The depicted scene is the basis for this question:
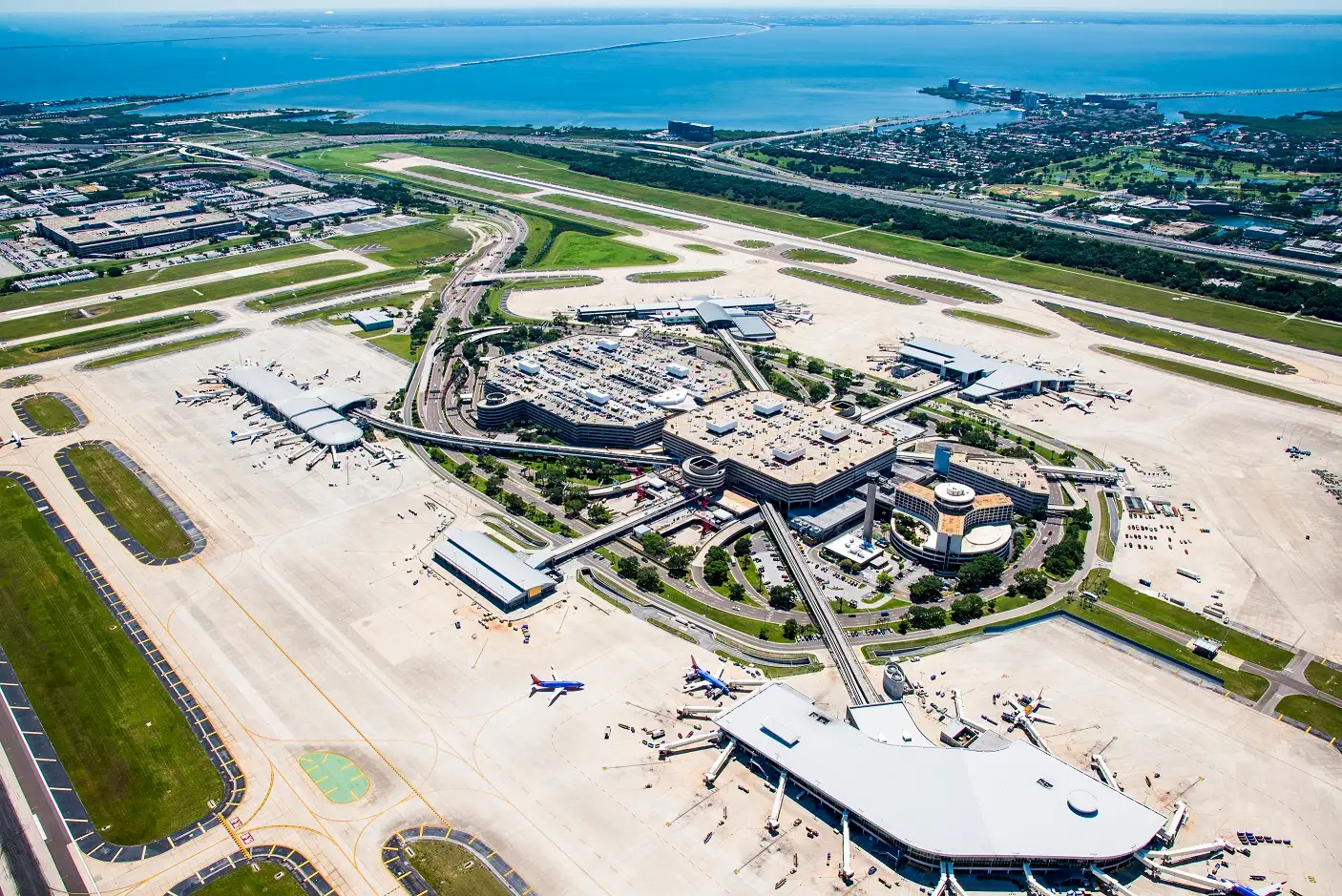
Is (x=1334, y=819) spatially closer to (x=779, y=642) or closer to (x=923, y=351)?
(x=779, y=642)

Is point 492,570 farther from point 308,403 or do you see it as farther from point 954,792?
point 308,403

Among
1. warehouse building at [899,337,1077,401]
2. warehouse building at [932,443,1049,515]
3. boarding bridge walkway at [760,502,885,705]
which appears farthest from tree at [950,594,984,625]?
warehouse building at [899,337,1077,401]

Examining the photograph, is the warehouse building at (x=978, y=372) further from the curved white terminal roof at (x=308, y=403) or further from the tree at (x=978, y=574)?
the curved white terminal roof at (x=308, y=403)

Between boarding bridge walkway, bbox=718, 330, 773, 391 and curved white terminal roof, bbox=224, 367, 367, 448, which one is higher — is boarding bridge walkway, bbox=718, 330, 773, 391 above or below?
above

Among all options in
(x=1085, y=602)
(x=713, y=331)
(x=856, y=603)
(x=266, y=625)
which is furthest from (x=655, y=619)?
(x=713, y=331)

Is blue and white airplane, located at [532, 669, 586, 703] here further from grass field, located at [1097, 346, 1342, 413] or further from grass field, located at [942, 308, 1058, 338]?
grass field, located at [942, 308, 1058, 338]

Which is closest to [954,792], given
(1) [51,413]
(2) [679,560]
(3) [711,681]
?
(3) [711,681]

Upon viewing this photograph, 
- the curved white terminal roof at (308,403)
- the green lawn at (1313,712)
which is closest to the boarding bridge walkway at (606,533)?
the curved white terminal roof at (308,403)
